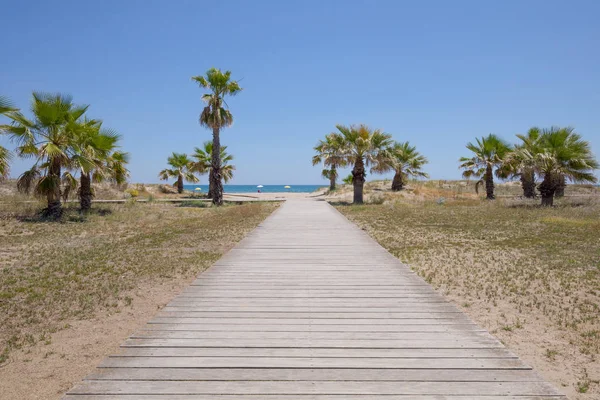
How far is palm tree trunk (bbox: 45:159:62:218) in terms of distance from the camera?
1783 cm

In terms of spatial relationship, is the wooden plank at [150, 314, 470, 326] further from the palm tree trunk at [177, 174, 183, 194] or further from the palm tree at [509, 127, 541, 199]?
the palm tree trunk at [177, 174, 183, 194]

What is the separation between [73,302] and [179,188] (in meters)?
37.3

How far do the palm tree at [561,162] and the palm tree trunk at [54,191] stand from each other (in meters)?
24.4

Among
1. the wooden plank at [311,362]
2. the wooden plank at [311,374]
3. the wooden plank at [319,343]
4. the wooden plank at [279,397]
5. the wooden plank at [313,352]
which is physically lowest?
the wooden plank at [279,397]

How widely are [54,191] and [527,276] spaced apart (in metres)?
17.8

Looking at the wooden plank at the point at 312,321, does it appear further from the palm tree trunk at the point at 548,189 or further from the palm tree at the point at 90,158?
the palm tree trunk at the point at 548,189

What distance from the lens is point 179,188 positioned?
42500mm

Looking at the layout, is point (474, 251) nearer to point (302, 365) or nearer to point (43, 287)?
point (302, 365)

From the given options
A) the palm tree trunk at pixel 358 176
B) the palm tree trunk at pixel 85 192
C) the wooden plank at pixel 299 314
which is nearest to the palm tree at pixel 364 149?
the palm tree trunk at pixel 358 176

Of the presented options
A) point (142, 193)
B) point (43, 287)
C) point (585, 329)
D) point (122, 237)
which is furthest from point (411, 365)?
point (142, 193)

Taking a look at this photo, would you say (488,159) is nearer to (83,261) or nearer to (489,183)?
(489,183)

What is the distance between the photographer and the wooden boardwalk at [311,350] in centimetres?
324

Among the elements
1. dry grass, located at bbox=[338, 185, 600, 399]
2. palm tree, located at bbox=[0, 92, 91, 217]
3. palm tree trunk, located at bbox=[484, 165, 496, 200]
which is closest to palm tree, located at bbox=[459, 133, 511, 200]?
palm tree trunk, located at bbox=[484, 165, 496, 200]

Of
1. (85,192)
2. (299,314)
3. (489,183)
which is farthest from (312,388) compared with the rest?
(489,183)
